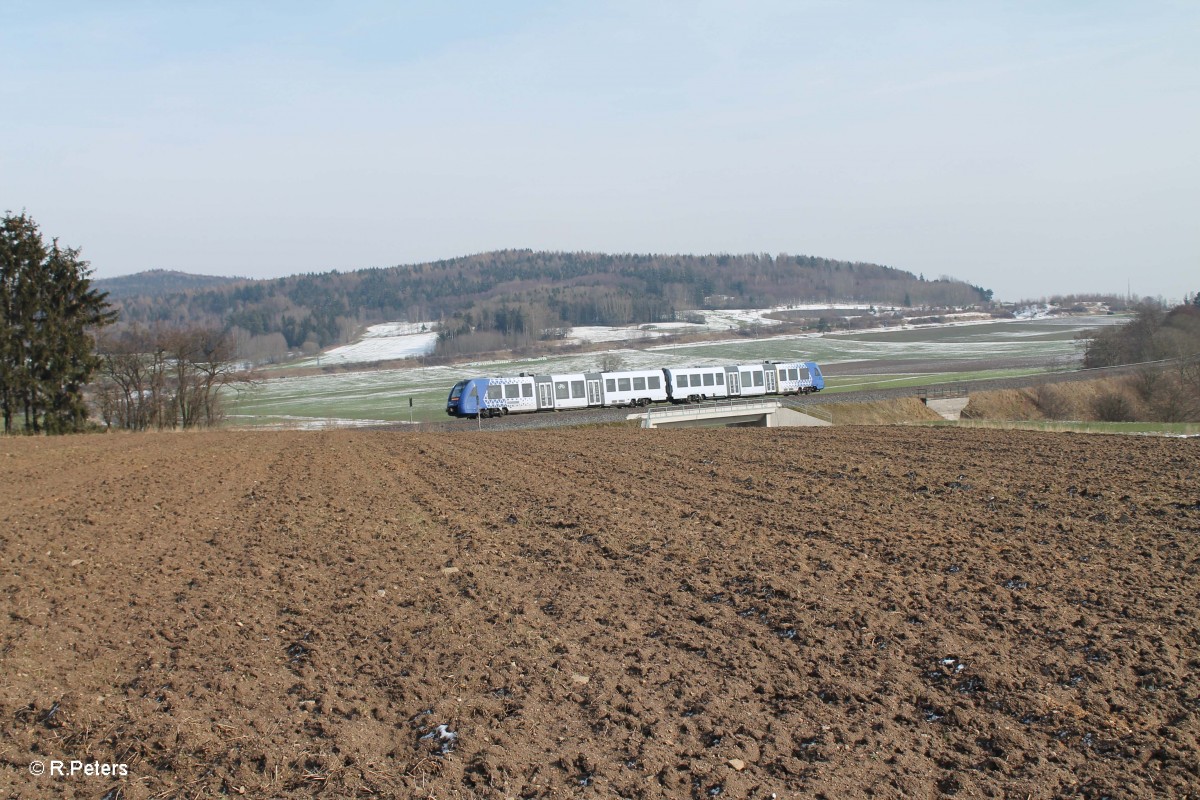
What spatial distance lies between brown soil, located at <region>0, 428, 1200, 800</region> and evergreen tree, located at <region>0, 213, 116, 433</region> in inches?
1129

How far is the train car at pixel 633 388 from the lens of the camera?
51719mm

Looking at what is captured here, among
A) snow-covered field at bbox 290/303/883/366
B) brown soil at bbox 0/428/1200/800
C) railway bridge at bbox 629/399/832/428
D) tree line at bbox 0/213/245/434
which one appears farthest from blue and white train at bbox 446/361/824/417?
snow-covered field at bbox 290/303/883/366

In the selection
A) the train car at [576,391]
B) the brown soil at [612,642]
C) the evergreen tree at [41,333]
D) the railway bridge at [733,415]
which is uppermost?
the evergreen tree at [41,333]

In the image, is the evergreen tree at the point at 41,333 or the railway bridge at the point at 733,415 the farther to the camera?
the railway bridge at the point at 733,415

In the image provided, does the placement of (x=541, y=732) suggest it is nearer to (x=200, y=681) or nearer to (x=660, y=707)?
(x=660, y=707)

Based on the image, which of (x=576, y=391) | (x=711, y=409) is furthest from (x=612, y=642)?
(x=576, y=391)

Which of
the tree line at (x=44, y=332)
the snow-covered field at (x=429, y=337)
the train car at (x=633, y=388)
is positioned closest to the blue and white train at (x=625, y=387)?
the train car at (x=633, y=388)

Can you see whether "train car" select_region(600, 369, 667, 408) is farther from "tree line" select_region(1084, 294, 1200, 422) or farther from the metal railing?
"tree line" select_region(1084, 294, 1200, 422)

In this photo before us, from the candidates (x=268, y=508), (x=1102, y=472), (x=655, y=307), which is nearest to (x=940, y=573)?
(x=1102, y=472)

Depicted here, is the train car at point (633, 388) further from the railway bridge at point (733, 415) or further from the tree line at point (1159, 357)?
the tree line at point (1159, 357)

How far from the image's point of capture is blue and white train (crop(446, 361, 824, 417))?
4816cm

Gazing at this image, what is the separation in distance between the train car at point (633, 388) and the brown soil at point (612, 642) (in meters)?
35.6

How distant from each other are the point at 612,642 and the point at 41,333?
1615 inches

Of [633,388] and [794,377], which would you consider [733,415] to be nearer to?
[633,388]
